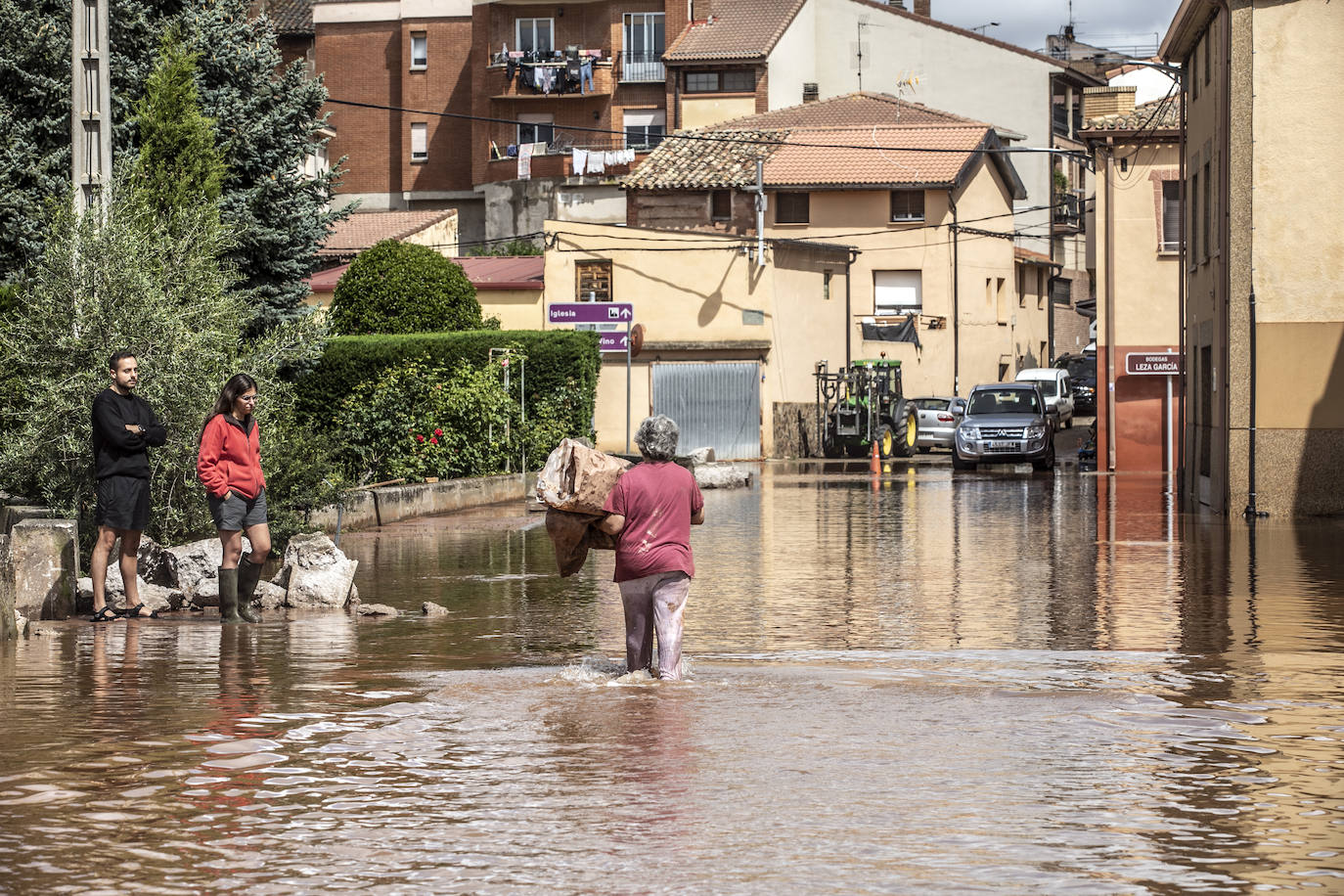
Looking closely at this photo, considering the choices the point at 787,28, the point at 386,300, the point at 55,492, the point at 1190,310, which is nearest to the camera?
the point at 55,492

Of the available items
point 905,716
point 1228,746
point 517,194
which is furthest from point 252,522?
point 517,194

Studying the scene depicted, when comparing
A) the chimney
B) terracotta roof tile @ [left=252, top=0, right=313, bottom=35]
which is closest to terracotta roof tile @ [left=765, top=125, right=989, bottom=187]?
the chimney

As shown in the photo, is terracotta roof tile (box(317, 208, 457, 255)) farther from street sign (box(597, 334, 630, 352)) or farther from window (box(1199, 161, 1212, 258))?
window (box(1199, 161, 1212, 258))

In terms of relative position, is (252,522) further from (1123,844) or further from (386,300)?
(386,300)

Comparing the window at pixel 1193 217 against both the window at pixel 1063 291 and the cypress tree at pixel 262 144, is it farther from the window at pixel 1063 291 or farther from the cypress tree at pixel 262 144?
the window at pixel 1063 291

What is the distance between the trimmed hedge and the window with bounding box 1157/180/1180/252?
1362 cm

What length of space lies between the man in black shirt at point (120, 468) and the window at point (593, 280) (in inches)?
1525

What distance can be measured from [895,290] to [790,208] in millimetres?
4430

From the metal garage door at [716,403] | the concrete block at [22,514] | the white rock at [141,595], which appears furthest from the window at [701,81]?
the white rock at [141,595]

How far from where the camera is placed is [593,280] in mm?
52094

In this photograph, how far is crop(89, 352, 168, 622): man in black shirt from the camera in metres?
13.1

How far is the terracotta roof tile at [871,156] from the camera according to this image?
6153cm

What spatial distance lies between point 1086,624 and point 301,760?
6.65 metres

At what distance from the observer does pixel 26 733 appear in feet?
28.0
